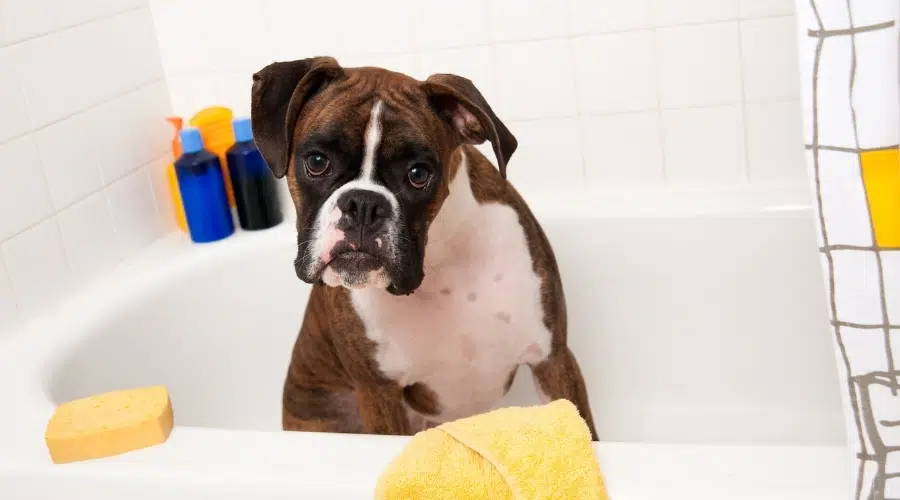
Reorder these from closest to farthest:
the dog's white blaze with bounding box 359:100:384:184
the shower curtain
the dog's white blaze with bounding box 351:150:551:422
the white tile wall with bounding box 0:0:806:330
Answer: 1. the shower curtain
2. the dog's white blaze with bounding box 359:100:384:184
3. the dog's white blaze with bounding box 351:150:551:422
4. the white tile wall with bounding box 0:0:806:330

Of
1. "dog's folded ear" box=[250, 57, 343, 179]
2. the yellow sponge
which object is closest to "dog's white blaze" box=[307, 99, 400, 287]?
"dog's folded ear" box=[250, 57, 343, 179]

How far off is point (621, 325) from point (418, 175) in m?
0.88

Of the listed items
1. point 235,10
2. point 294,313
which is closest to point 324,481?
point 294,313

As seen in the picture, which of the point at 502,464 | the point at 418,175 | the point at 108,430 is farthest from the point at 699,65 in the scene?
the point at 108,430

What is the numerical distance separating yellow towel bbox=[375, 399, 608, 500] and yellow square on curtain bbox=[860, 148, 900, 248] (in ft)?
1.26

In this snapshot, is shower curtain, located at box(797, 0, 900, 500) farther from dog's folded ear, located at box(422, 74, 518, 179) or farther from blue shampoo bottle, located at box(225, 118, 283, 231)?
blue shampoo bottle, located at box(225, 118, 283, 231)

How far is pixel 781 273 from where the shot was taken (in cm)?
204

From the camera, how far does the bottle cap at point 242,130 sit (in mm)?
2236

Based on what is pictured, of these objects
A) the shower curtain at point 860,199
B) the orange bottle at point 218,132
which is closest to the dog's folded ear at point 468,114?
the shower curtain at point 860,199

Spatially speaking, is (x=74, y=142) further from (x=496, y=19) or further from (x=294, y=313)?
(x=496, y=19)

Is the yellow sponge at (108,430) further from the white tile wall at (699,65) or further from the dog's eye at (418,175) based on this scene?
the white tile wall at (699,65)

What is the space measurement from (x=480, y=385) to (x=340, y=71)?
595mm

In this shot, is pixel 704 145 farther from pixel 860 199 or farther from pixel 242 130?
pixel 860 199

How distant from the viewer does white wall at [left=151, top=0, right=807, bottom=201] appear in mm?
2047
